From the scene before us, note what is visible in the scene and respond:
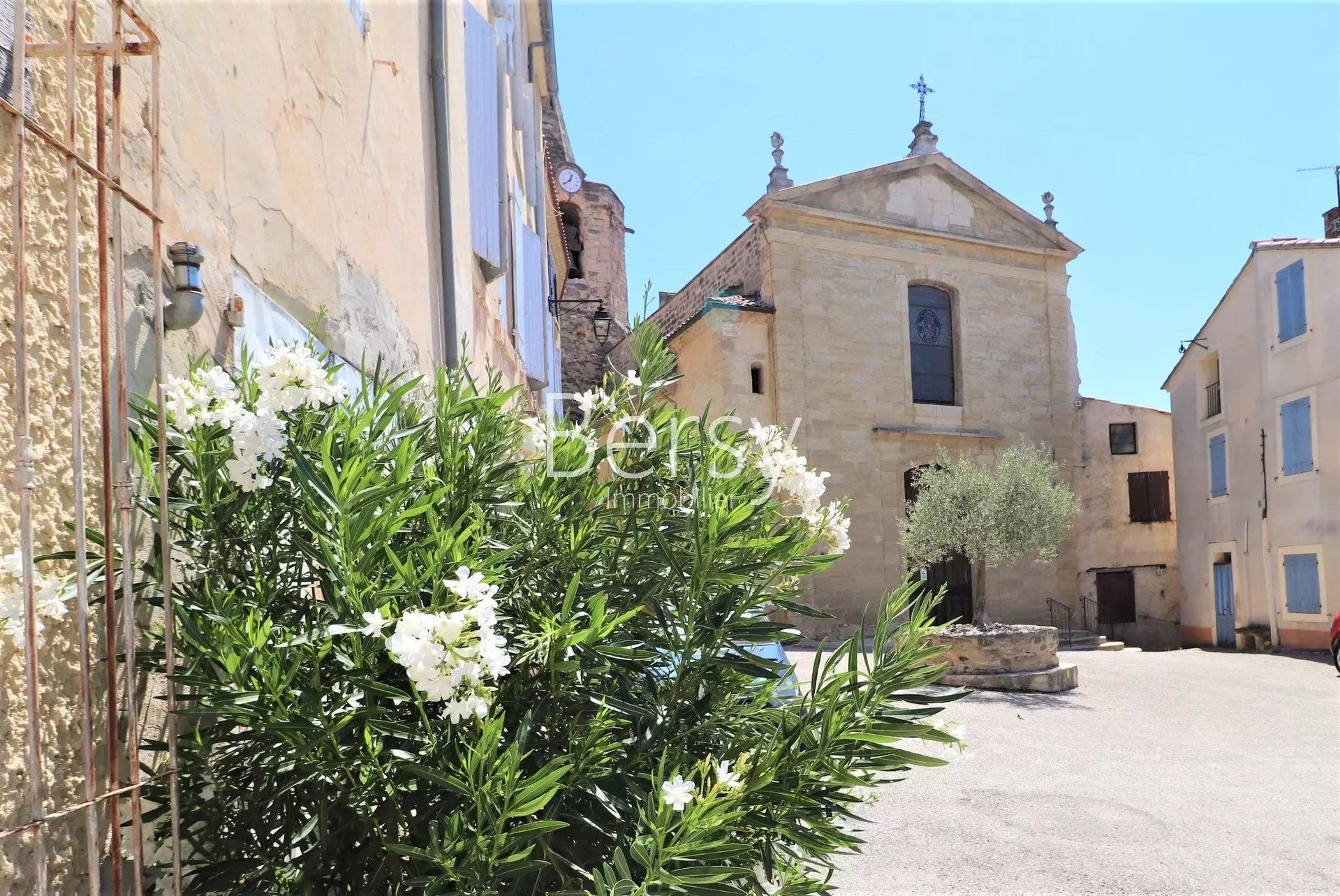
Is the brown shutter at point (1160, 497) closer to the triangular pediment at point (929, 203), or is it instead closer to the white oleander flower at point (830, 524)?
the triangular pediment at point (929, 203)

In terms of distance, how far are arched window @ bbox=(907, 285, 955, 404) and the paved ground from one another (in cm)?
985

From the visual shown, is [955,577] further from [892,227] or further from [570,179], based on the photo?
[570,179]

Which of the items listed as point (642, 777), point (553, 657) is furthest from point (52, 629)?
point (642, 777)

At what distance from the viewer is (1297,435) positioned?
15656 millimetres

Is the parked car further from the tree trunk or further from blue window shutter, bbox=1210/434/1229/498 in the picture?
blue window shutter, bbox=1210/434/1229/498

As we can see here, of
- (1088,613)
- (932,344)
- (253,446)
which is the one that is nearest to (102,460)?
(253,446)

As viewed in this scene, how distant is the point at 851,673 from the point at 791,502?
2.09ft

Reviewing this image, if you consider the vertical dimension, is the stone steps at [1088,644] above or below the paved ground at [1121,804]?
below

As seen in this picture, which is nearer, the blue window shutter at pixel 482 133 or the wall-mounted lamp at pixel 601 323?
the blue window shutter at pixel 482 133

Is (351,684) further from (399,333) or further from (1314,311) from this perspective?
(1314,311)

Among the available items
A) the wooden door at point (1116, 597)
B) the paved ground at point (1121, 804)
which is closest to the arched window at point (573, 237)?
the wooden door at point (1116, 597)

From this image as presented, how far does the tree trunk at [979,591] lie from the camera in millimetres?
13202

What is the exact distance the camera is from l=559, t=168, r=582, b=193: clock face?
Result: 2423cm

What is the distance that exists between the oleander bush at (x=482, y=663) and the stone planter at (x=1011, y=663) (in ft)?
32.9
